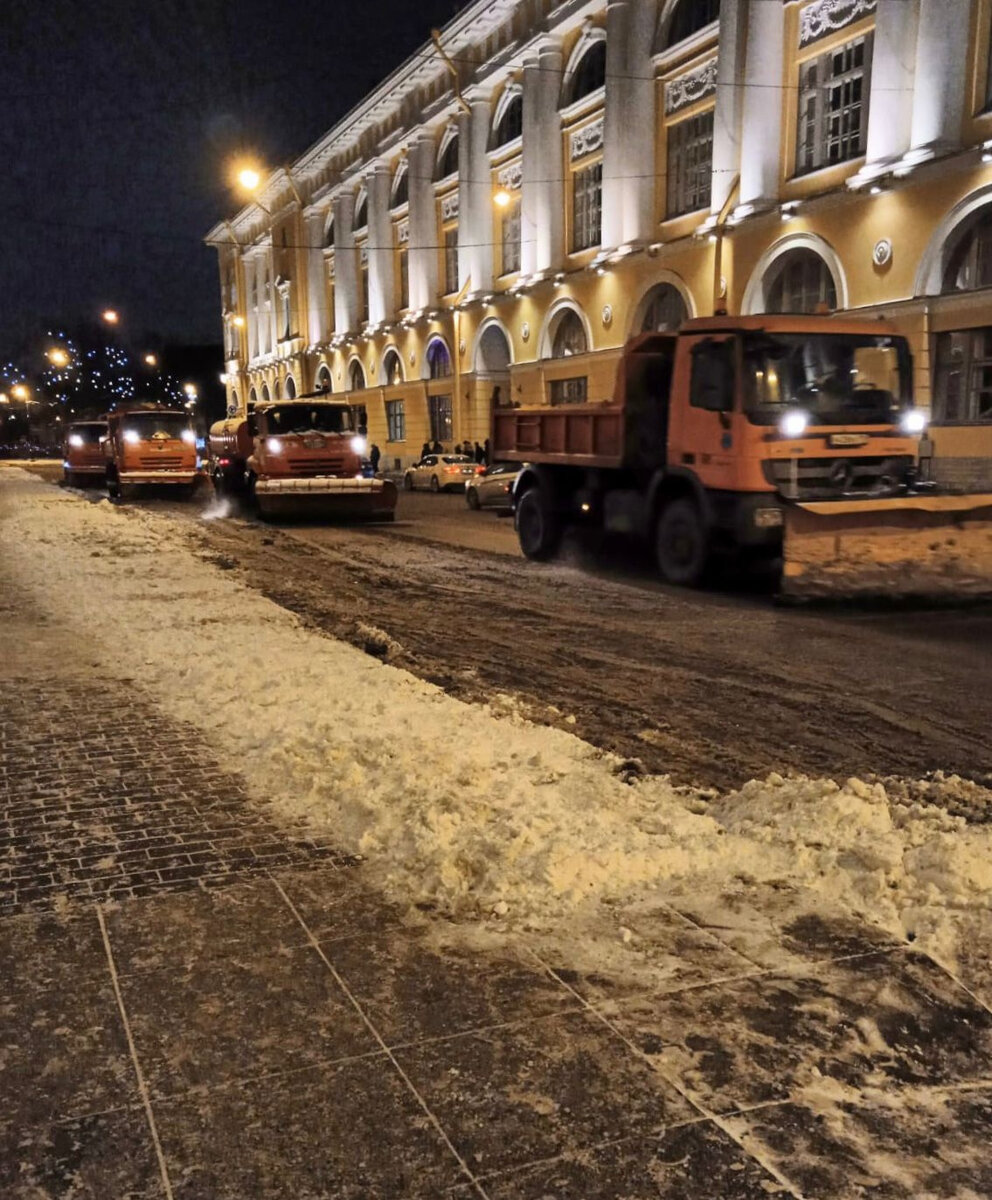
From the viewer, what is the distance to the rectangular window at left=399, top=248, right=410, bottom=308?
49994 mm

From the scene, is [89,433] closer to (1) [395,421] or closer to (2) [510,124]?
(1) [395,421]

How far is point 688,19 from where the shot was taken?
29031 millimetres

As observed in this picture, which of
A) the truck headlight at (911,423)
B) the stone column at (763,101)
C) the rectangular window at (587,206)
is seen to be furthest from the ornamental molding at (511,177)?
the truck headlight at (911,423)

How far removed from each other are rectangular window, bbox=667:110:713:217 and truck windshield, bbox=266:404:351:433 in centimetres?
1295

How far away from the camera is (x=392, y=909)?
3932 millimetres

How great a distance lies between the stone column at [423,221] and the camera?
4506cm

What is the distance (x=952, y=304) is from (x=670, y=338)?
1083 centimetres

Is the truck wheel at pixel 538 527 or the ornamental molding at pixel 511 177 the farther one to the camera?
the ornamental molding at pixel 511 177

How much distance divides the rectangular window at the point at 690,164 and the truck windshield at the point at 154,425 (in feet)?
51.5

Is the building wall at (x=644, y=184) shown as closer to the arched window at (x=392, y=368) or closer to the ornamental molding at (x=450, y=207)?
the ornamental molding at (x=450, y=207)

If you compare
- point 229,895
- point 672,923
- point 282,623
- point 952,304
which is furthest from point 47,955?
point 952,304

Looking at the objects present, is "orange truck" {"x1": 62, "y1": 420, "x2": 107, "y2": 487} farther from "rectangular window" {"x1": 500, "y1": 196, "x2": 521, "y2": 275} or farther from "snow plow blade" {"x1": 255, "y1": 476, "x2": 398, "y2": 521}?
"snow plow blade" {"x1": 255, "y1": 476, "x2": 398, "y2": 521}

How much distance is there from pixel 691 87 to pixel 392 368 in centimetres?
2535

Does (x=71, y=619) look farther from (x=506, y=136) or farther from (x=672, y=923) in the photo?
(x=506, y=136)
